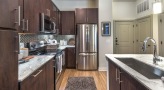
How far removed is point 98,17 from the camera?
21.8 feet

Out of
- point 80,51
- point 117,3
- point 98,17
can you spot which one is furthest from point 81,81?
point 117,3

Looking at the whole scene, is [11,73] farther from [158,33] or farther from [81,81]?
[158,33]

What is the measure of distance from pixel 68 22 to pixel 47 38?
153cm

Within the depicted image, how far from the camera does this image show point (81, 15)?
679 centimetres

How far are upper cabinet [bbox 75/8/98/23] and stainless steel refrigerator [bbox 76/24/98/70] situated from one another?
0.25 meters

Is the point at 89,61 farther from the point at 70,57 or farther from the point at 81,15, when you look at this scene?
the point at 81,15

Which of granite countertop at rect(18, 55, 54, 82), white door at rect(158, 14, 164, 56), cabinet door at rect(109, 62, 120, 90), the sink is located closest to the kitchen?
granite countertop at rect(18, 55, 54, 82)

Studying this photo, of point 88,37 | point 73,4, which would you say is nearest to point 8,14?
point 88,37

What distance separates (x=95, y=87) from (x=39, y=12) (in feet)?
7.65

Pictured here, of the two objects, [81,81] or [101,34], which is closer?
[81,81]

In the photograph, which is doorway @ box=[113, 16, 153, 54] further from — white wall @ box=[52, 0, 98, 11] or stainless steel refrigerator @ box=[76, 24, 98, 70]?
stainless steel refrigerator @ box=[76, 24, 98, 70]

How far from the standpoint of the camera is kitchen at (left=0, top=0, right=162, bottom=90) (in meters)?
1.23

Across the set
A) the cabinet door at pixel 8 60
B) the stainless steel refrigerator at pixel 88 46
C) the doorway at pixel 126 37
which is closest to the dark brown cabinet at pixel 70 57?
the stainless steel refrigerator at pixel 88 46

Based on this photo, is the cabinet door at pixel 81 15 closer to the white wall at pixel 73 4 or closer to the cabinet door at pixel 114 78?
the white wall at pixel 73 4
